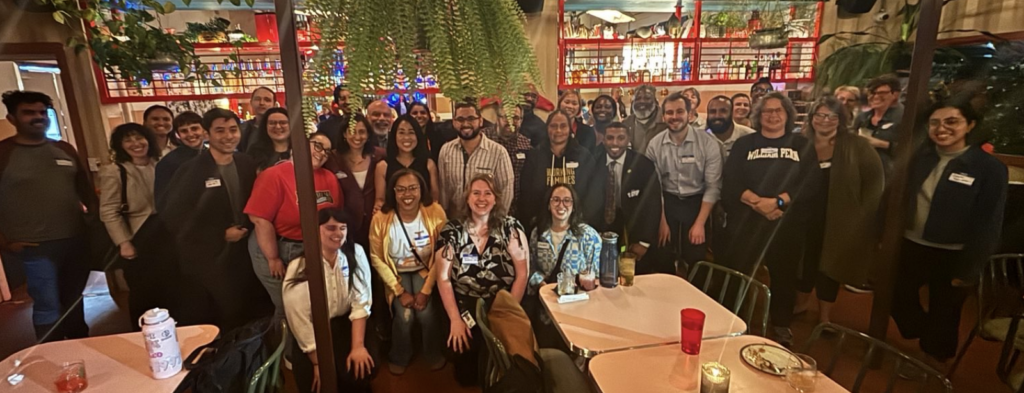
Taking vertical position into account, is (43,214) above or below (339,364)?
above

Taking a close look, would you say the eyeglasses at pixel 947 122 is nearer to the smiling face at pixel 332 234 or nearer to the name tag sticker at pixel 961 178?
the name tag sticker at pixel 961 178

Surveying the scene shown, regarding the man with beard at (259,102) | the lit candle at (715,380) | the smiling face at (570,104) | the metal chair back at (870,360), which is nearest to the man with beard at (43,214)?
the man with beard at (259,102)

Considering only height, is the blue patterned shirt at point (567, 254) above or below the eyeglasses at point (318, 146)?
below

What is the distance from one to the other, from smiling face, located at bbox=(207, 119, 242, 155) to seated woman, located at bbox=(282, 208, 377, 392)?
0.74 metres

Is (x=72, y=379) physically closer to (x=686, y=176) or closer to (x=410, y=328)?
(x=410, y=328)

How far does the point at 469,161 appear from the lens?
295 cm

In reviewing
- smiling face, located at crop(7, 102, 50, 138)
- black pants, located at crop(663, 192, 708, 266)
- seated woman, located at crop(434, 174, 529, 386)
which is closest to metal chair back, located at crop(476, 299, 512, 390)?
seated woman, located at crop(434, 174, 529, 386)

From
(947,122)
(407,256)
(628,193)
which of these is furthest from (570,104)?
(947,122)

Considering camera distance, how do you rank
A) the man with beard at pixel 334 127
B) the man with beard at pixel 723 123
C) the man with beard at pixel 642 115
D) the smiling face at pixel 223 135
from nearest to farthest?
the smiling face at pixel 223 135, the man with beard at pixel 334 127, the man with beard at pixel 723 123, the man with beard at pixel 642 115

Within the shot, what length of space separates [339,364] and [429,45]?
86.2 inches

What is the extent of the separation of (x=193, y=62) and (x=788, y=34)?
168 inches

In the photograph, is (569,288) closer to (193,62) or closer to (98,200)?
(193,62)

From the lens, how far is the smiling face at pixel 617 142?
10.2 feet

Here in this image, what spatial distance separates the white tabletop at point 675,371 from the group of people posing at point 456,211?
0.62m
